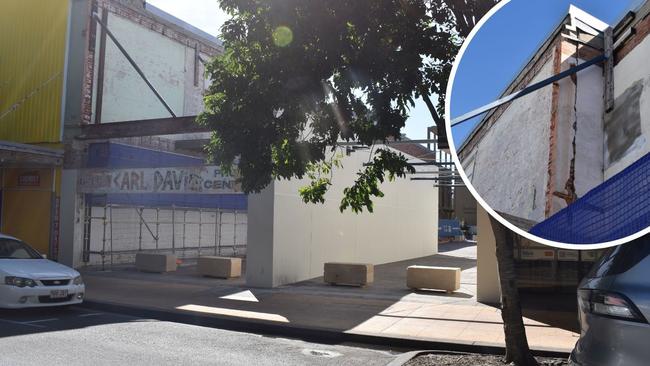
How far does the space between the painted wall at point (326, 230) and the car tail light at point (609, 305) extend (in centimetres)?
1198

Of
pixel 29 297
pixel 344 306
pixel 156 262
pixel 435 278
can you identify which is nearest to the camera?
pixel 29 297

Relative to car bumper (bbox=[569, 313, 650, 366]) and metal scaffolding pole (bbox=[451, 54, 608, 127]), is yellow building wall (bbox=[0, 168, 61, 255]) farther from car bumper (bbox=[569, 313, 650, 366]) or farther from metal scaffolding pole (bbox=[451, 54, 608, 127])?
metal scaffolding pole (bbox=[451, 54, 608, 127])

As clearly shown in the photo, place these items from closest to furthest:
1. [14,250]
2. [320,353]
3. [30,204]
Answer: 1. [320,353]
2. [14,250]
3. [30,204]

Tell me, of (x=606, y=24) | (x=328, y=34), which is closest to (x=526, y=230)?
(x=606, y=24)

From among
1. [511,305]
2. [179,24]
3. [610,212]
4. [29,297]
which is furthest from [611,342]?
[179,24]

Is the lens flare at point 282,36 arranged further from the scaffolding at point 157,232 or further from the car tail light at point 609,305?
the scaffolding at point 157,232

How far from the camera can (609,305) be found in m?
3.02

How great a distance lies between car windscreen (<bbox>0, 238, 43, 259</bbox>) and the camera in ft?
36.1

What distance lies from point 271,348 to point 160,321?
116 inches

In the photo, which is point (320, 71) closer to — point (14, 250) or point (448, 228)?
point (14, 250)

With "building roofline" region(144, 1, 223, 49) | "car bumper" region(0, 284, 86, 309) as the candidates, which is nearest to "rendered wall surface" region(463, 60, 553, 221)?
"car bumper" region(0, 284, 86, 309)

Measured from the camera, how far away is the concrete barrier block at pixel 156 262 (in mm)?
18031

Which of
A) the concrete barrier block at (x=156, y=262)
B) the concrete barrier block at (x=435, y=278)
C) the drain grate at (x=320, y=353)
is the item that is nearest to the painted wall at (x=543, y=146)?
the drain grate at (x=320, y=353)

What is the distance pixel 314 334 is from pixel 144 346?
266cm
